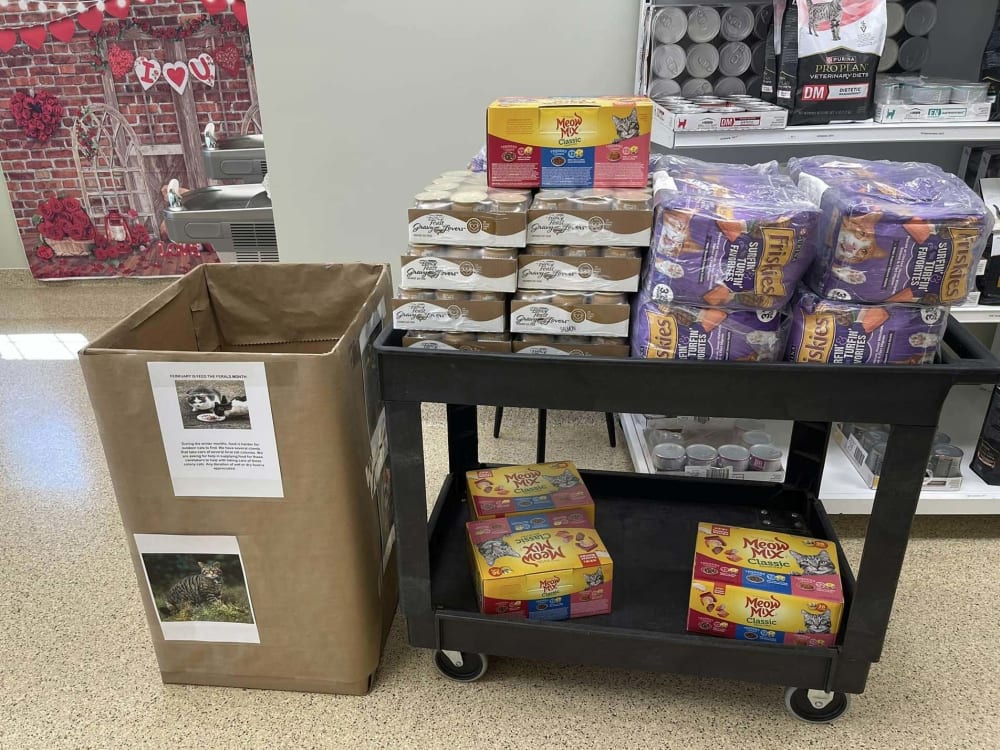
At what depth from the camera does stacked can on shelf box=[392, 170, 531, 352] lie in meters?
1.20

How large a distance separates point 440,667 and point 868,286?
3.62 ft

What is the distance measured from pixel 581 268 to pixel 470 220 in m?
0.20

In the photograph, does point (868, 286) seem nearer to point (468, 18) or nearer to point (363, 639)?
point (363, 639)

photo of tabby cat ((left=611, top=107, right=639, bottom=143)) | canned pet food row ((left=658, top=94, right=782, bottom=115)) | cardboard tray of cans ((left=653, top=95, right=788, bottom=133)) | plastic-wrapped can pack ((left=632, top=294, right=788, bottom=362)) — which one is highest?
photo of tabby cat ((left=611, top=107, right=639, bottom=143))

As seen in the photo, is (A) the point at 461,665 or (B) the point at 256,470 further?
(A) the point at 461,665

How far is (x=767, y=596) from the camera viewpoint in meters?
1.38

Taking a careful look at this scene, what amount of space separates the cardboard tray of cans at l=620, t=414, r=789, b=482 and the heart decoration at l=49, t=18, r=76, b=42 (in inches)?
141

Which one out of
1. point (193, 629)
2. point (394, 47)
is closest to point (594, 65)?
point (394, 47)

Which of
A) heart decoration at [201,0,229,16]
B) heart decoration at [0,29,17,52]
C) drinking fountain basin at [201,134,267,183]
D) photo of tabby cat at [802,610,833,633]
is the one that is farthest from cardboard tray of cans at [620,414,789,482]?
heart decoration at [0,29,17,52]

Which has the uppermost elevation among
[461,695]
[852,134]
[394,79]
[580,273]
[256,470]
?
[394,79]

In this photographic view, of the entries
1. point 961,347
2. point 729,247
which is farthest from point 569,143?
point 961,347

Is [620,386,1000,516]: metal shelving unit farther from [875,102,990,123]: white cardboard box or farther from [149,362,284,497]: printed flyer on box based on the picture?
[149,362,284,497]: printed flyer on box

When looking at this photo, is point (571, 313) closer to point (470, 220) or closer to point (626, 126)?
point (470, 220)

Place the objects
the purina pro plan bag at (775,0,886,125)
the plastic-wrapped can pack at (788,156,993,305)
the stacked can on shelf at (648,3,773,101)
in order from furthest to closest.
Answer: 1. the stacked can on shelf at (648,3,773,101)
2. the purina pro plan bag at (775,0,886,125)
3. the plastic-wrapped can pack at (788,156,993,305)
